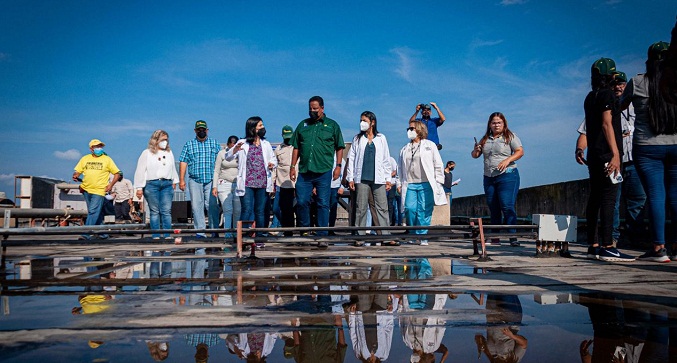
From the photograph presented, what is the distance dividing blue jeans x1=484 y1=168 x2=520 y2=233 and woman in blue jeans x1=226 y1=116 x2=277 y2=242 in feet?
11.0

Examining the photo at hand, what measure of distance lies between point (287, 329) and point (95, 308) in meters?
1.23

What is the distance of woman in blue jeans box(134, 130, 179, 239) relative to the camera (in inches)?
345

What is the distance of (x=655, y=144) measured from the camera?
537 cm

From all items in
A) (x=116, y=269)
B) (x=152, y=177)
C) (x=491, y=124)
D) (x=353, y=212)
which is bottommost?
(x=116, y=269)

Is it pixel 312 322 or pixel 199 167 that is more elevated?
pixel 199 167

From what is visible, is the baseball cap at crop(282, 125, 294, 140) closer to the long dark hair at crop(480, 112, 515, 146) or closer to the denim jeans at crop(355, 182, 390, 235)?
the denim jeans at crop(355, 182, 390, 235)

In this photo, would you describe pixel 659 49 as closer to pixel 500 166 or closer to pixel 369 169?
pixel 500 166

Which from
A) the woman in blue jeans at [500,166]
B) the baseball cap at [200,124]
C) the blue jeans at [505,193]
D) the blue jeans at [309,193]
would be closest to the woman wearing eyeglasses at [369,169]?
A: the blue jeans at [309,193]

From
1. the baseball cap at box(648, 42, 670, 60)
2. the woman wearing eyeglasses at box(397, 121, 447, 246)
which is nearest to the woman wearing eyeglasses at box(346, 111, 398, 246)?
the woman wearing eyeglasses at box(397, 121, 447, 246)

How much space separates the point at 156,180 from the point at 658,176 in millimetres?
7259

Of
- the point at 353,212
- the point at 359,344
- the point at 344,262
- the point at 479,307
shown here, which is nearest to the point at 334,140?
the point at 353,212

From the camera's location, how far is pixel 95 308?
2.87 metres

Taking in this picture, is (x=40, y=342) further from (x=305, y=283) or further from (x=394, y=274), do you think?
(x=394, y=274)

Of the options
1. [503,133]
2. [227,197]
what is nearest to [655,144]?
[503,133]
